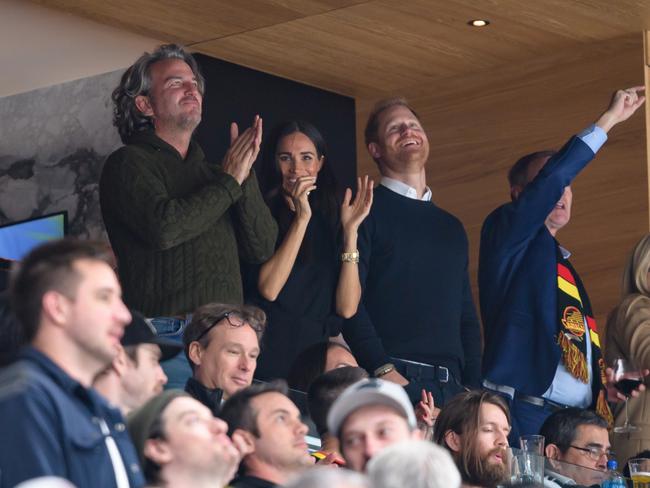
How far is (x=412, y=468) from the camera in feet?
8.55

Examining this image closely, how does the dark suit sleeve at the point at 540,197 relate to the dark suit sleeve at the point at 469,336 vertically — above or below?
above

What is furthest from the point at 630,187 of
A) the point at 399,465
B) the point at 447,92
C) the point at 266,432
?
the point at 399,465

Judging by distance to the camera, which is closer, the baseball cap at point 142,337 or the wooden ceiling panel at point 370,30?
the baseball cap at point 142,337

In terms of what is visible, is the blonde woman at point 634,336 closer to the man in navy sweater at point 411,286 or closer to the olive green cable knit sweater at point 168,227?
the man in navy sweater at point 411,286

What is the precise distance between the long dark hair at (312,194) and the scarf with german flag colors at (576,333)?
84 centimetres

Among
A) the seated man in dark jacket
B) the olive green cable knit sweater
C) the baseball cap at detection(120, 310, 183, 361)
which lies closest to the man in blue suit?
the olive green cable knit sweater

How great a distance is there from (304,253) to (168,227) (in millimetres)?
742

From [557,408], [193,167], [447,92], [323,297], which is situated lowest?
[557,408]

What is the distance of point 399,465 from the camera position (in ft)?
8.55

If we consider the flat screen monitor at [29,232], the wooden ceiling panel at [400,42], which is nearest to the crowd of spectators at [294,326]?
the wooden ceiling panel at [400,42]

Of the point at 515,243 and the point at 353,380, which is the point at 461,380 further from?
the point at 353,380

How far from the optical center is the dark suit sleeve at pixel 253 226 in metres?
4.56

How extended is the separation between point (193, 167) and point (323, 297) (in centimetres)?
64

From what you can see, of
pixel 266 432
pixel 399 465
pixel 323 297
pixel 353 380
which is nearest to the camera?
pixel 399 465
